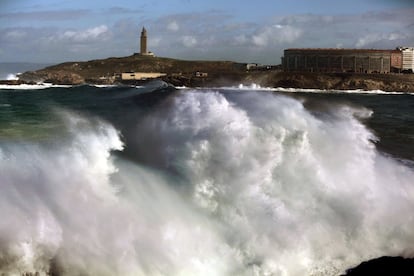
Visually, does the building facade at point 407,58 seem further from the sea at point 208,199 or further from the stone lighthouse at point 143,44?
the sea at point 208,199

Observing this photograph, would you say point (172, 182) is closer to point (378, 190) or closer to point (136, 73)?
point (378, 190)

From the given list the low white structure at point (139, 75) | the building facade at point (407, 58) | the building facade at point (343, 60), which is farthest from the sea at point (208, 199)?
the building facade at point (407, 58)

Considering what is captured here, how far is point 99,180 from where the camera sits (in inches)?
377

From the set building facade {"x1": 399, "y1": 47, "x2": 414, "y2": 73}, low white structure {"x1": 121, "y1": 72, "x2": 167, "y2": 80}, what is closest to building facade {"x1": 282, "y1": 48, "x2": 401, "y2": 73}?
building facade {"x1": 399, "y1": 47, "x2": 414, "y2": 73}

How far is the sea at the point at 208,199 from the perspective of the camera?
28.0 ft

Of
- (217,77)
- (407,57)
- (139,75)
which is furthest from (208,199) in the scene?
(407,57)

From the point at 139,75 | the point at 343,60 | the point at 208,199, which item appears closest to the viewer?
the point at 208,199

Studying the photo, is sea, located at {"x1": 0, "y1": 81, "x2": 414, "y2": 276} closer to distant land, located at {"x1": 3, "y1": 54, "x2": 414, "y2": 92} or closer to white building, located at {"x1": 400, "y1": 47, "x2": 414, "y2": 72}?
distant land, located at {"x1": 3, "y1": 54, "x2": 414, "y2": 92}

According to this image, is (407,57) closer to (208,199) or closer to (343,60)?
(343,60)

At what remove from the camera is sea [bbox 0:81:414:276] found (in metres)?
8.54

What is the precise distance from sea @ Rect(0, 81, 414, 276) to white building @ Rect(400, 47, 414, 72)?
78.8 m

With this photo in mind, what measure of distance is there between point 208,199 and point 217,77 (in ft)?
241

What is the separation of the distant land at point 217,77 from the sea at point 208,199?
185 ft

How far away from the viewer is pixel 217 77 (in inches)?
3246
